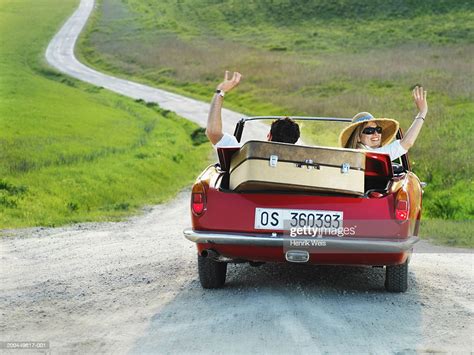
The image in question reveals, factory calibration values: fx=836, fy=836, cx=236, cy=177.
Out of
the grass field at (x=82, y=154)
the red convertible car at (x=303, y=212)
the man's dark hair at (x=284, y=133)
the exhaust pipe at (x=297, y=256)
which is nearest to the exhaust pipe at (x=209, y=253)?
the red convertible car at (x=303, y=212)

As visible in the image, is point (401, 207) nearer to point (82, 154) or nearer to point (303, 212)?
point (303, 212)

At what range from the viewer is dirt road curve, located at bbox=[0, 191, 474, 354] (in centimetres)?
547

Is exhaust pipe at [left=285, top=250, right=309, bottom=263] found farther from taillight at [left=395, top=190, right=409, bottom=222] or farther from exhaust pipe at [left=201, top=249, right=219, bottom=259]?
taillight at [left=395, top=190, right=409, bottom=222]

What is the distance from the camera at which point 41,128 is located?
2694 cm

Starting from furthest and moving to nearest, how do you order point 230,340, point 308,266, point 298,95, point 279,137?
point 298,95 < point 308,266 < point 279,137 < point 230,340

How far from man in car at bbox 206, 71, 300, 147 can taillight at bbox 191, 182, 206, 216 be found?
41cm

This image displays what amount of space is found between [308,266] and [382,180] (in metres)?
1.46

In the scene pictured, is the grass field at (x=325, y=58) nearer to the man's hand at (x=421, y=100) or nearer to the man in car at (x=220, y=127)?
the man's hand at (x=421, y=100)

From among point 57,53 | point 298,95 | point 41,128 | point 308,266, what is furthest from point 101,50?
point 308,266

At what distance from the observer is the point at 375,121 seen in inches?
305

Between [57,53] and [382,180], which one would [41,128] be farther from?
[57,53]

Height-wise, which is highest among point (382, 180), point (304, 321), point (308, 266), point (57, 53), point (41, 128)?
point (382, 180)

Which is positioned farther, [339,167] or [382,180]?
[382,180]

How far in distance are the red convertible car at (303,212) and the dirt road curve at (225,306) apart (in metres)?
0.40
